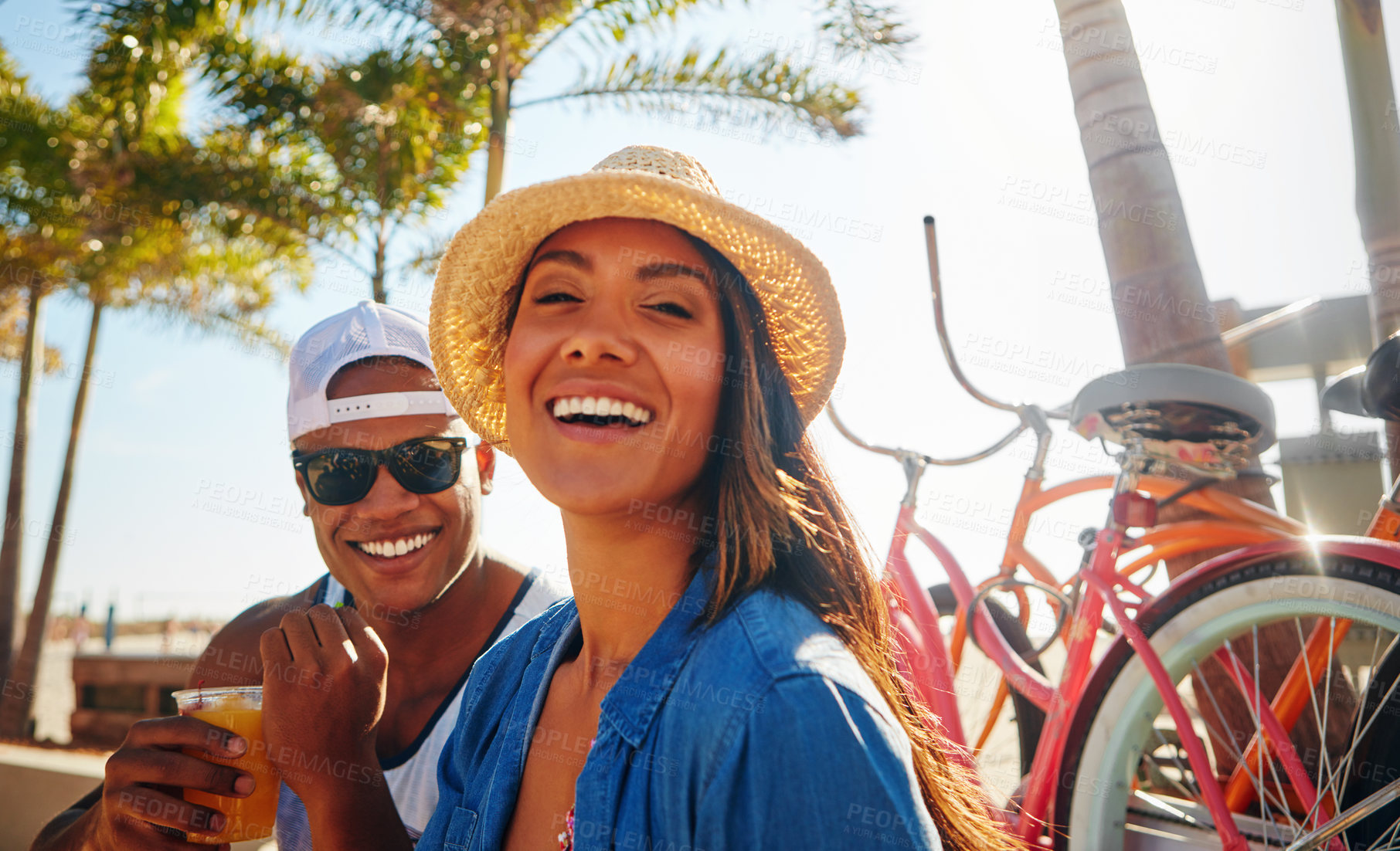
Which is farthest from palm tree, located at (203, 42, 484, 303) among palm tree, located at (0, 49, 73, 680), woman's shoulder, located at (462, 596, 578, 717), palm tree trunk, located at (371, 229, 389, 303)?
woman's shoulder, located at (462, 596, 578, 717)

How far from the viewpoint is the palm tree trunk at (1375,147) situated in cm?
389

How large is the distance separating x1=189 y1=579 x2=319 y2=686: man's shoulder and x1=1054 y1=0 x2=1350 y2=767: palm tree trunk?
3.48 meters

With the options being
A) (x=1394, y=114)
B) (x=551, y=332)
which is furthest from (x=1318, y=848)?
Result: (x=1394, y=114)

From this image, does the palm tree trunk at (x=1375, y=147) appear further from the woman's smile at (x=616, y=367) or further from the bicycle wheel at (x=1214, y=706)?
the woman's smile at (x=616, y=367)

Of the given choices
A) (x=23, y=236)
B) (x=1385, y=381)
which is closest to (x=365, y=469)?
(x=1385, y=381)

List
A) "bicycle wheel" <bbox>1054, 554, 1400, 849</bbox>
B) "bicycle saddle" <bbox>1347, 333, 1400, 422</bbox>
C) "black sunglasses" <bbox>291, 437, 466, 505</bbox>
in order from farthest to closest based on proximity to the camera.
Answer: "black sunglasses" <bbox>291, 437, 466, 505</bbox> < "bicycle saddle" <bbox>1347, 333, 1400, 422</bbox> < "bicycle wheel" <bbox>1054, 554, 1400, 849</bbox>

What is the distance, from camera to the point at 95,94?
10.2m

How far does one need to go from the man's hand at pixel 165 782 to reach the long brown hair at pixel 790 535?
1.18 metres

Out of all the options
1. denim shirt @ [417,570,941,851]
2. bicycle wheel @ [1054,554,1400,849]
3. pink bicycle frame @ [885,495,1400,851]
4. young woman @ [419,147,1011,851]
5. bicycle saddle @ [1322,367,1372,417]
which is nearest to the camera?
denim shirt @ [417,570,941,851]

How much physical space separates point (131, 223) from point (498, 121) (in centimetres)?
752

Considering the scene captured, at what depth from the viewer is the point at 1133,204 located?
387cm

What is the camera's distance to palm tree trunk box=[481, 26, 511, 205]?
280 inches

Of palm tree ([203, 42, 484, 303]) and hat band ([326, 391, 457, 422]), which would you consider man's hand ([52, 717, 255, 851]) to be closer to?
hat band ([326, 391, 457, 422])

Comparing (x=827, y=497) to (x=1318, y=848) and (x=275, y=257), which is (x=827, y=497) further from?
(x=275, y=257)
